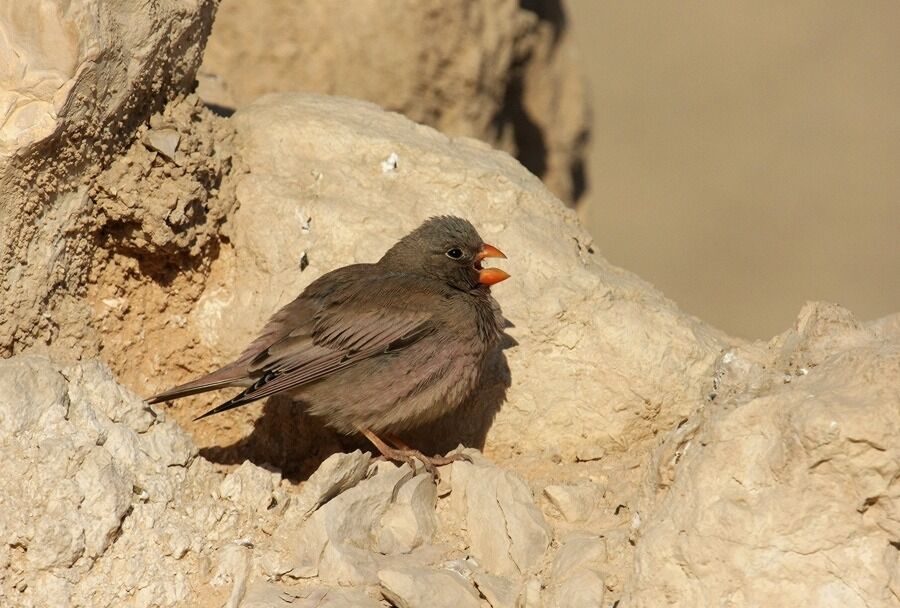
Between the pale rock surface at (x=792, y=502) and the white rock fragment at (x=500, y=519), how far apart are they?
700mm

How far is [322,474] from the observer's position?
19.2ft

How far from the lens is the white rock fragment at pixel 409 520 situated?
19.1ft

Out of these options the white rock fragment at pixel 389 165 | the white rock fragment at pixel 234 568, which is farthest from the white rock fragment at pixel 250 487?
the white rock fragment at pixel 389 165

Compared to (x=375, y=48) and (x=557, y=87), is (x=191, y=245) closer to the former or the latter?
(x=375, y=48)

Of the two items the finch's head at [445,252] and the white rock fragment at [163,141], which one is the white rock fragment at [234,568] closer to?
the finch's head at [445,252]

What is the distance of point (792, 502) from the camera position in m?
4.84

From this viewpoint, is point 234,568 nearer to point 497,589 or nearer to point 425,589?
point 425,589

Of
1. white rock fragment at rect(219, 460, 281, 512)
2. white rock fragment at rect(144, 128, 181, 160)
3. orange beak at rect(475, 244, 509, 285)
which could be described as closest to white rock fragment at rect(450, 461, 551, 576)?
white rock fragment at rect(219, 460, 281, 512)

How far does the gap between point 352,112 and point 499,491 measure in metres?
3.01

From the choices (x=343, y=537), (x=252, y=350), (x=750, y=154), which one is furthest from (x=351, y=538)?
(x=750, y=154)

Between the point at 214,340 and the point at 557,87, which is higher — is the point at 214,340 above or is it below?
below

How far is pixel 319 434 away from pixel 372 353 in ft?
2.73

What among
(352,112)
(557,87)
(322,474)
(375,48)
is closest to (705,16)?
(557,87)

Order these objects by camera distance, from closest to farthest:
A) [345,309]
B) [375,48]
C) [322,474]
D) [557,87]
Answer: [322,474], [345,309], [375,48], [557,87]
